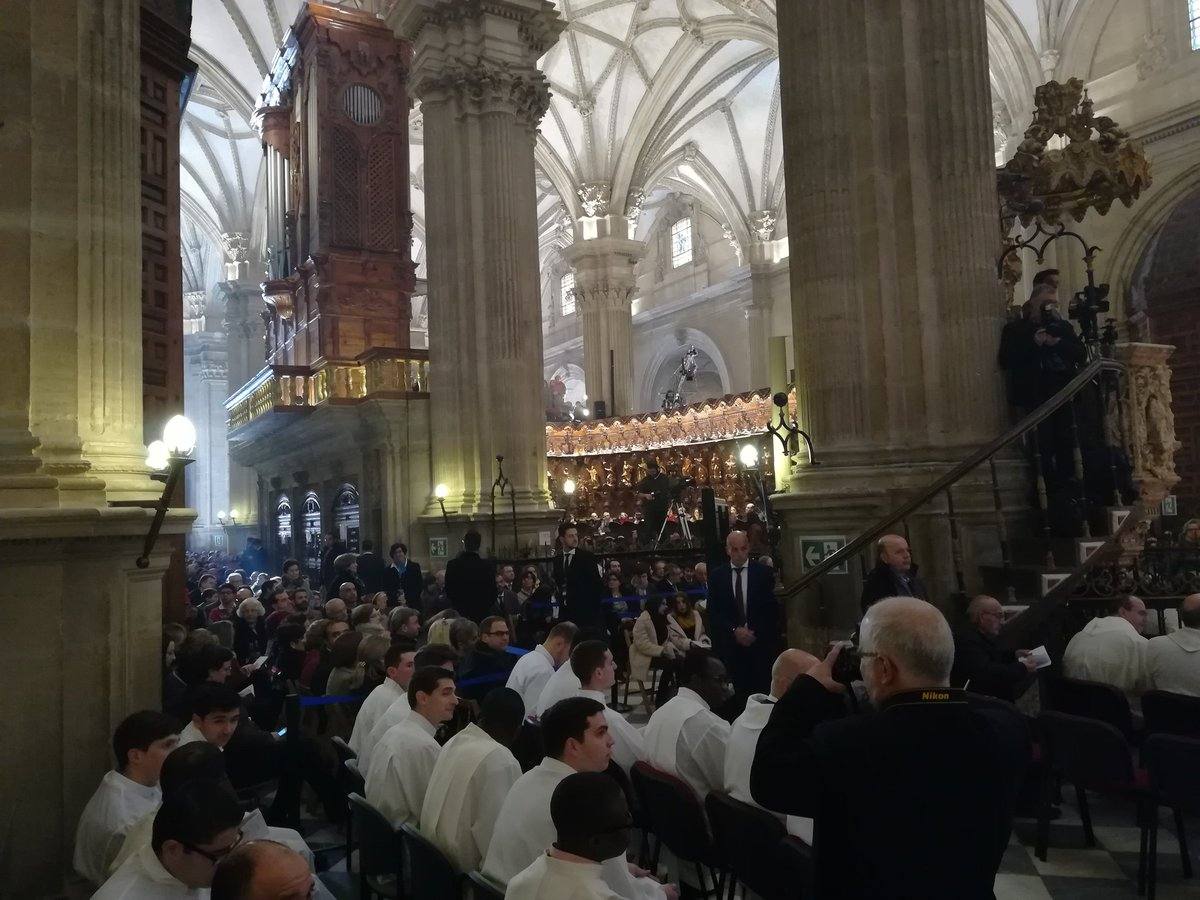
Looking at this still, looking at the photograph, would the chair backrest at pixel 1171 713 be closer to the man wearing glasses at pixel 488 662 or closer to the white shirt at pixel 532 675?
the white shirt at pixel 532 675

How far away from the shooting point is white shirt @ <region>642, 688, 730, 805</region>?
13.4 feet

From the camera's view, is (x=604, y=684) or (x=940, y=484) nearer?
(x=604, y=684)

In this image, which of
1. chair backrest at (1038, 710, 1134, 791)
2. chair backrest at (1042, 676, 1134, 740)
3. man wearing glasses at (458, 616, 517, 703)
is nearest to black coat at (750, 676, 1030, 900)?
chair backrest at (1038, 710, 1134, 791)

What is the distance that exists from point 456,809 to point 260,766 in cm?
180

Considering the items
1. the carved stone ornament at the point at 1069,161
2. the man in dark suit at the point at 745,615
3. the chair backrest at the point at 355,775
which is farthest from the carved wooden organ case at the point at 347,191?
the chair backrest at the point at 355,775

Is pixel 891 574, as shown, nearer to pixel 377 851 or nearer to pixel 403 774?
pixel 403 774

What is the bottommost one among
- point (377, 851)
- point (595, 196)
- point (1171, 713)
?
point (377, 851)

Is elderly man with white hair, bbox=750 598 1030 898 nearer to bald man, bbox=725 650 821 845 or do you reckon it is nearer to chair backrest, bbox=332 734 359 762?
bald man, bbox=725 650 821 845

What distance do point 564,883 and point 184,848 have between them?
3.46 feet

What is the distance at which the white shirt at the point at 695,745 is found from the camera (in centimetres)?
409

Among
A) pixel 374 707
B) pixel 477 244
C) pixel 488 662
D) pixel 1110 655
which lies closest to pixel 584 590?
pixel 488 662

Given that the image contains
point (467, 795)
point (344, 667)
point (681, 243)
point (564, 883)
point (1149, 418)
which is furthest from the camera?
point (681, 243)

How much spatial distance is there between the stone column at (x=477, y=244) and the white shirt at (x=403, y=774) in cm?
1031

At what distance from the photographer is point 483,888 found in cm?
303
